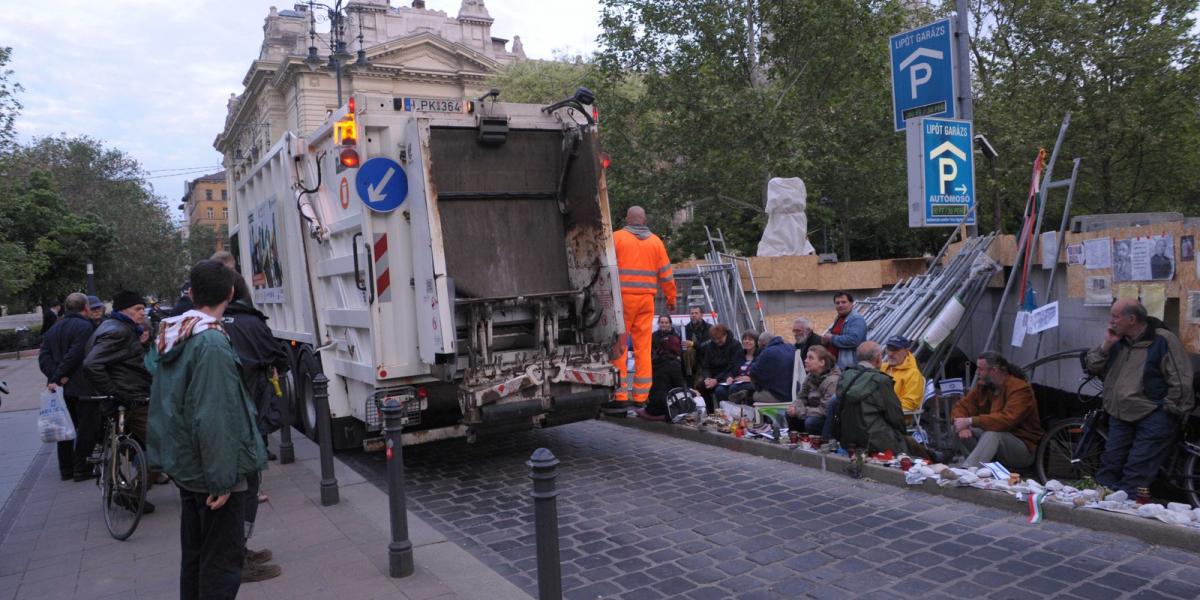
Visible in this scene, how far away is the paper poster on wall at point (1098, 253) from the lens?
21.0ft

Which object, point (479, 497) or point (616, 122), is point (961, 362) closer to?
point (479, 497)

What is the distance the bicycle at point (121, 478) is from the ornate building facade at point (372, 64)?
35541 mm

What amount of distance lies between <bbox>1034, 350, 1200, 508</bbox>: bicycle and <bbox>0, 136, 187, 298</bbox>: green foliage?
42.9 metres

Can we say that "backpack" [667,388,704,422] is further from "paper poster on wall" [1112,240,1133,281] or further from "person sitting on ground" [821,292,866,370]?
"paper poster on wall" [1112,240,1133,281]

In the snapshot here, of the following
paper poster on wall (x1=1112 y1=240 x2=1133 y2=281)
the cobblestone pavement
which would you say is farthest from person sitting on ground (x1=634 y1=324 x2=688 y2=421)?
paper poster on wall (x1=1112 y1=240 x2=1133 y2=281)

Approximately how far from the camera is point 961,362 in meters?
8.58

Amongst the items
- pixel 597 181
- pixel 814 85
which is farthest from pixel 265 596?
pixel 814 85

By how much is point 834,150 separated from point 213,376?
19.0 metres

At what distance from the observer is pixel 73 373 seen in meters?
7.28

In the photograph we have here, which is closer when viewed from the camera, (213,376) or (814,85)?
(213,376)

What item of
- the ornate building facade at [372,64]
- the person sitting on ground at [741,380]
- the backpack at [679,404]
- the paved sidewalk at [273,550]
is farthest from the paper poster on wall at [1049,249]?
the ornate building facade at [372,64]

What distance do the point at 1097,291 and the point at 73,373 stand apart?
9140 mm

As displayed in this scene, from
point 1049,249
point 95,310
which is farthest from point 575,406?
point 95,310

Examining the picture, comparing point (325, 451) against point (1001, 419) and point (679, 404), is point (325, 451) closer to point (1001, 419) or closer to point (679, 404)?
point (679, 404)
